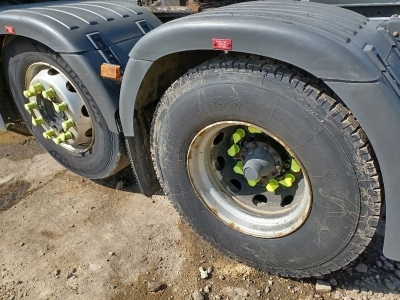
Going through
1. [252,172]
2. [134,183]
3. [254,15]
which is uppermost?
[254,15]

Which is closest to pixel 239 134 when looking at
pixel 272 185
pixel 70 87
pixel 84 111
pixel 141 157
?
pixel 272 185

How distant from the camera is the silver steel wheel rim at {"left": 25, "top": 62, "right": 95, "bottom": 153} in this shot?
2750 millimetres

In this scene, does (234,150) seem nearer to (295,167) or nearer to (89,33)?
(295,167)

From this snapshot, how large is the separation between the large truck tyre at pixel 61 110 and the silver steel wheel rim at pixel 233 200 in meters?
0.67

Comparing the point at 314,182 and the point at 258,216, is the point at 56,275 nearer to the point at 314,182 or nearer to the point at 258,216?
the point at 258,216

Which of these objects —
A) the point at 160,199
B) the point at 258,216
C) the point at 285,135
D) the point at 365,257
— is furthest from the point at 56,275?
the point at 365,257

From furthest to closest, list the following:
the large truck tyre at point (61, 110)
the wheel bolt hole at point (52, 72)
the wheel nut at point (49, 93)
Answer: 1. the wheel bolt hole at point (52, 72)
2. the wheel nut at point (49, 93)
3. the large truck tyre at point (61, 110)

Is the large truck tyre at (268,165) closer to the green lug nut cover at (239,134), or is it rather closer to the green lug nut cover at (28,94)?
the green lug nut cover at (239,134)

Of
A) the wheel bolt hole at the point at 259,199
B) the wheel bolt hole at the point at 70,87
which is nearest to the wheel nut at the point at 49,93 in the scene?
the wheel bolt hole at the point at 70,87

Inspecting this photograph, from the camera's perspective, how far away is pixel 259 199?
7.50 ft

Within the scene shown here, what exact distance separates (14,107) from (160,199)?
1.63 meters

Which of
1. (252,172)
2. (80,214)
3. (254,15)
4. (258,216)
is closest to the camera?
(254,15)

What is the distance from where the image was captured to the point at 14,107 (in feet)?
11.5

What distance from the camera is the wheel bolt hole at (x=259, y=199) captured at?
2271 mm
